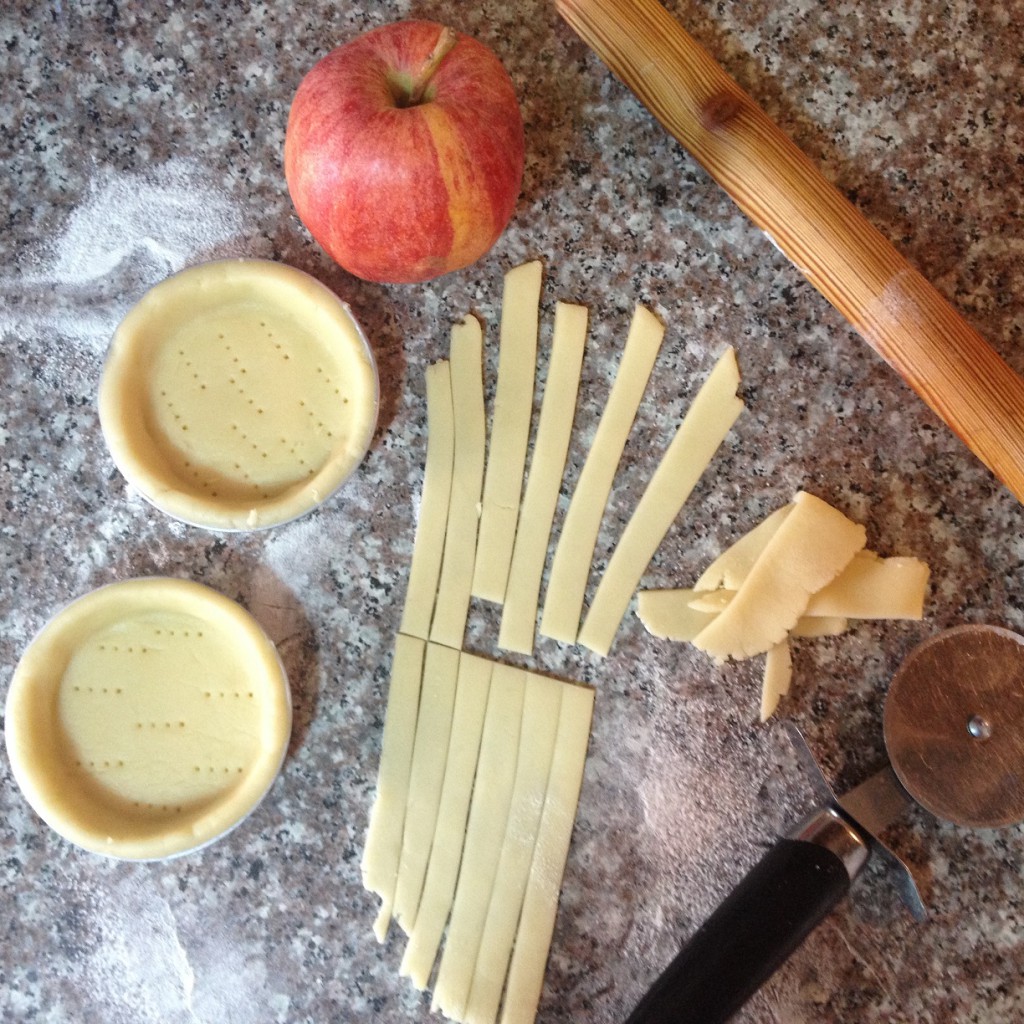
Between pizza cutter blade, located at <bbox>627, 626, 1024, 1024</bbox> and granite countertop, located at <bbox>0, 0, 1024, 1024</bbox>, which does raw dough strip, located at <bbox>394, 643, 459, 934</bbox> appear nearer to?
granite countertop, located at <bbox>0, 0, 1024, 1024</bbox>

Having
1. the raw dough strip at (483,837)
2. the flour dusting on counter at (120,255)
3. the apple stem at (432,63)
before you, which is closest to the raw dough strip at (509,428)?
the raw dough strip at (483,837)

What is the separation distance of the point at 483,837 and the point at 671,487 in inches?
17.8

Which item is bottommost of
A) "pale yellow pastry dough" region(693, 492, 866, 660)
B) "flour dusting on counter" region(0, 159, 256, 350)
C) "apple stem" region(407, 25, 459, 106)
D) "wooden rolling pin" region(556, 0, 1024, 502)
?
"flour dusting on counter" region(0, 159, 256, 350)

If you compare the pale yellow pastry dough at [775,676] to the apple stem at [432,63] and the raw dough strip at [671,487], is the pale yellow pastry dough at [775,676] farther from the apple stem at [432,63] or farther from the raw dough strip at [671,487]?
the apple stem at [432,63]

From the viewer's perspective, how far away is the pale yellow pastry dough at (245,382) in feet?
3.03

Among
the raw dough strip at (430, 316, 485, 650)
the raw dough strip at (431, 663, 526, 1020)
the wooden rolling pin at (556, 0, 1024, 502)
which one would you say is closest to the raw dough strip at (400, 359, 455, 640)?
the raw dough strip at (430, 316, 485, 650)

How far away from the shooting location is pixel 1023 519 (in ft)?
3.14

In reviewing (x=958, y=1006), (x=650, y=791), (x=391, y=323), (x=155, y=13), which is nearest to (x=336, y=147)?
(x=391, y=323)

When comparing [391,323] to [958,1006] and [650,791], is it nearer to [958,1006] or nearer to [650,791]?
[650,791]

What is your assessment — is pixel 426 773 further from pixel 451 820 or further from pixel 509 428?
pixel 509 428

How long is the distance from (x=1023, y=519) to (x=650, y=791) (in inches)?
20.6

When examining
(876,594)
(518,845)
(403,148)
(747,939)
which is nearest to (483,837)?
(518,845)

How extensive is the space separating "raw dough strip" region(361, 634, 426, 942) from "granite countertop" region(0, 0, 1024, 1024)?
0.06 ft

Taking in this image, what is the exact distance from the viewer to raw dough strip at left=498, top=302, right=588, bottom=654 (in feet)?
3.17
